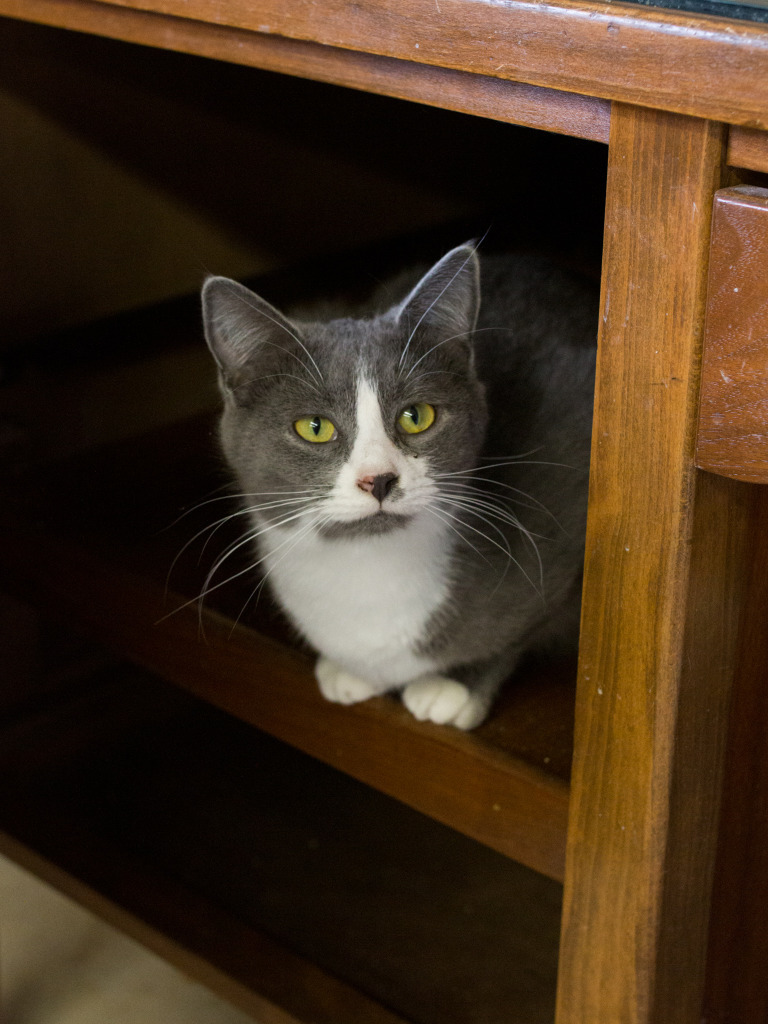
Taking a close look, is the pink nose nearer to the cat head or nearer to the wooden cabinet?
the cat head

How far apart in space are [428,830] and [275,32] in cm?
97

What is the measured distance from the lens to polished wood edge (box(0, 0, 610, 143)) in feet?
1.76

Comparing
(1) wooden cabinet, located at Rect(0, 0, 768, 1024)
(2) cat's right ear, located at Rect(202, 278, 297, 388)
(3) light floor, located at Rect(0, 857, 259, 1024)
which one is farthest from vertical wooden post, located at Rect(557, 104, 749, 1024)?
(3) light floor, located at Rect(0, 857, 259, 1024)

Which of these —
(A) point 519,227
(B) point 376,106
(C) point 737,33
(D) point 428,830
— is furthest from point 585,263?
(C) point 737,33

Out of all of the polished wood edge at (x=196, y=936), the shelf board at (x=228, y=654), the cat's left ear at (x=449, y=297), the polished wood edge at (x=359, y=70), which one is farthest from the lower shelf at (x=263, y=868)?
the polished wood edge at (x=359, y=70)

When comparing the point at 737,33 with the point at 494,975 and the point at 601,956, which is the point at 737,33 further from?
the point at 494,975

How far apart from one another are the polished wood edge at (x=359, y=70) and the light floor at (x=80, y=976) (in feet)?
2.97

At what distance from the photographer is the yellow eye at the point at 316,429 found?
2.58 ft

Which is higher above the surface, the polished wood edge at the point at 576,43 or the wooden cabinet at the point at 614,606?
the polished wood edge at the point at 576,43

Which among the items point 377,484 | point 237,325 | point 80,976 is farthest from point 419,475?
point 80,976

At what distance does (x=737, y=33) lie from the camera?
1.42 ft

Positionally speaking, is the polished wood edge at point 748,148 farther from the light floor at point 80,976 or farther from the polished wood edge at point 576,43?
the light floor at point 80,976

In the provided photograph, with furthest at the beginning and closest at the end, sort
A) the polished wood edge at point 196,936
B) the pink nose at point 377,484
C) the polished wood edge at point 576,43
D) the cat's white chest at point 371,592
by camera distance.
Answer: the polished wood edge at point 196,936 < the cat's white chest at point 371,592 < the pink nose at point 377,484 < the polished wood edge at point 576,43

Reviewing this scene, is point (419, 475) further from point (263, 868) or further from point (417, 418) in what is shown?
point (263, 868)
